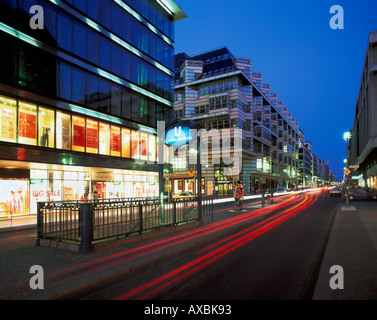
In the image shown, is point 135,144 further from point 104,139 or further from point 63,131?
point 63,131

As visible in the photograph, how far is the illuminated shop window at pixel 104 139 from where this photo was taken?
25475 mm

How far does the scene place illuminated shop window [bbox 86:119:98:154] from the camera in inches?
953

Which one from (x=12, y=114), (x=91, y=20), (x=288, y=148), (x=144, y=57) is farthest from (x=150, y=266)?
(x=288, y=148)

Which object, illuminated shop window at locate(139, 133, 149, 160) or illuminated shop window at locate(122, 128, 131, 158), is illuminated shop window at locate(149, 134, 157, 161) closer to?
illuminated shop window at locate(139, 133, 149, 160)

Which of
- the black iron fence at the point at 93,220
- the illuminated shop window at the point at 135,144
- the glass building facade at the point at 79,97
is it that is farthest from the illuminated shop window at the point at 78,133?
the black iron fence at the point at 93,220

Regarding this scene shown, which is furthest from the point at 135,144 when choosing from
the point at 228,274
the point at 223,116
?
the point at 223,116

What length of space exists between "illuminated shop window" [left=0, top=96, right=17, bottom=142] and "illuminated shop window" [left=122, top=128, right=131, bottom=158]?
414 inches

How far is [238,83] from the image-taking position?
178 feet

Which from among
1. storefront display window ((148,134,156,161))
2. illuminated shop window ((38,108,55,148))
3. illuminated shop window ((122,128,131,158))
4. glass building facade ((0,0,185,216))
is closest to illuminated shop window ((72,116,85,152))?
glass building facade ((0,0,185,216))

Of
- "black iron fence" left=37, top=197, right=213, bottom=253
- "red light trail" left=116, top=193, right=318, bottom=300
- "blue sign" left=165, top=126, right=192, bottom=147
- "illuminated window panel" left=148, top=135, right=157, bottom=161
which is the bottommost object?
"red light trail" left=116, top=193, right=318, bottom=300

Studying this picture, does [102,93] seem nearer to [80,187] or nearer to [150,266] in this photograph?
[80,187]

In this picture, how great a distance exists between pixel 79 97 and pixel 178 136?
45.5 ft

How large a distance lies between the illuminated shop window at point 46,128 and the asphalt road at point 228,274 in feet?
53.3
